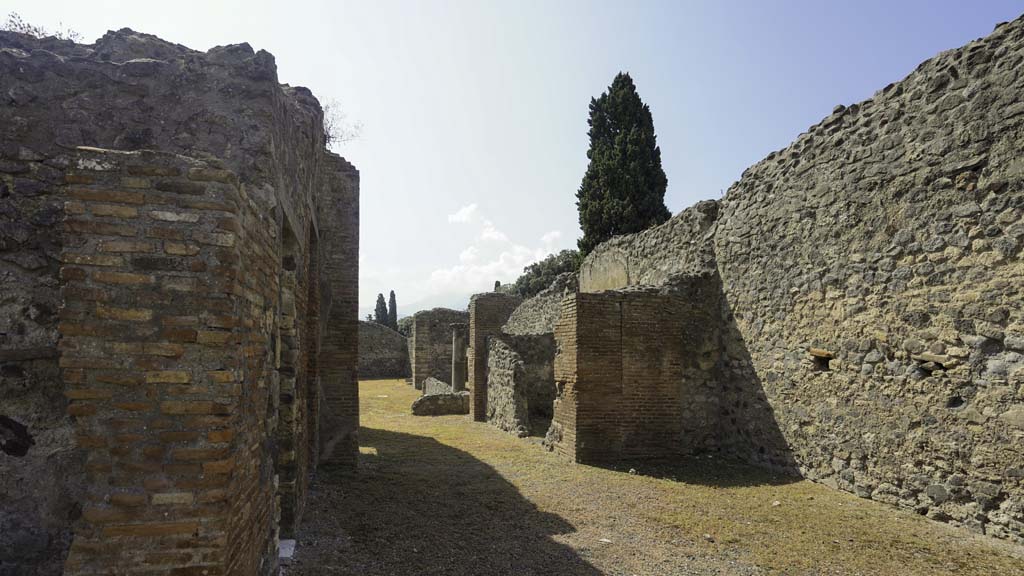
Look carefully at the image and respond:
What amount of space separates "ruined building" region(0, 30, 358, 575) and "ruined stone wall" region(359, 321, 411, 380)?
88.7 ft

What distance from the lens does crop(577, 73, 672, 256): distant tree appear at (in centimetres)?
2462

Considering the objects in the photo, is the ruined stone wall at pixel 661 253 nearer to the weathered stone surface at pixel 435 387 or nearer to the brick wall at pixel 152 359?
the weathered stone surface at pixel 435 387

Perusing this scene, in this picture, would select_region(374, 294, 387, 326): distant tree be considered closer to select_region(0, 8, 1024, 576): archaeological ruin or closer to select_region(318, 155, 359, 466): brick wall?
select_region(0, 8, 1024, 576): archaeological ruin

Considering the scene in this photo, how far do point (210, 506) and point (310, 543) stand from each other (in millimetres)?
2881

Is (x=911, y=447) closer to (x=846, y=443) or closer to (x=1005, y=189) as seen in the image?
(x=846, y=443)

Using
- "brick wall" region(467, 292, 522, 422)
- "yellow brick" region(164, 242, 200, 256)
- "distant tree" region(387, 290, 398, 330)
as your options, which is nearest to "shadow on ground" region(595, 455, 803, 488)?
"brick wall" region(467, 292, 522, 422)

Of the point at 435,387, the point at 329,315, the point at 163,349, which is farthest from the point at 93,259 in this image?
the point at 435,387

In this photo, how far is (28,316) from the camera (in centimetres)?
282

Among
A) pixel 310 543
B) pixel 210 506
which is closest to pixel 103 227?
pixel 210 506

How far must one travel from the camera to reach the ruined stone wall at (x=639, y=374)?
8.86 meters

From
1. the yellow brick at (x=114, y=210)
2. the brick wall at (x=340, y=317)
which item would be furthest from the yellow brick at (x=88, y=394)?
the brick wall at (x=340, y=317)

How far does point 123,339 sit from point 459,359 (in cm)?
1686

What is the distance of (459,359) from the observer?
19141 mm

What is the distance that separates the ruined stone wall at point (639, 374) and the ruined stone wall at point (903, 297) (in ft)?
2.56
